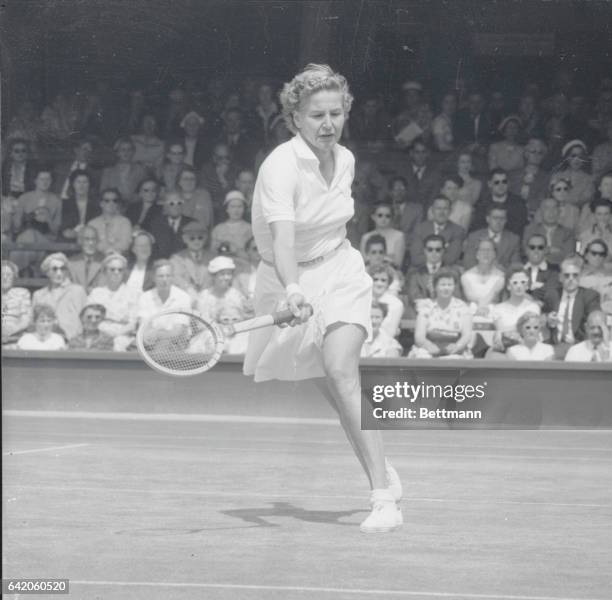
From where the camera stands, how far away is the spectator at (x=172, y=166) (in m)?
10.9

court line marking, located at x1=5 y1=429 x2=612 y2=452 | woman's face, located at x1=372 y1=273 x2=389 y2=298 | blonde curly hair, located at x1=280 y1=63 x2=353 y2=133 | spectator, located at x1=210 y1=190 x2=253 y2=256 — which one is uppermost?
blonde curly hair, located at x1=280 y1=63 x2=353 y2=133

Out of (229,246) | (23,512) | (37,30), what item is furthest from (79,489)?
(229,246)

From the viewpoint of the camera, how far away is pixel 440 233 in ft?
33.4

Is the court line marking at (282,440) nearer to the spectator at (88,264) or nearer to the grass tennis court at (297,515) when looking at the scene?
the grass tennis court at (297,515)

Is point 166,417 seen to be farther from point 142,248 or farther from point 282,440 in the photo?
point 282,440

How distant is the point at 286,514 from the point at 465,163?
5950 mm

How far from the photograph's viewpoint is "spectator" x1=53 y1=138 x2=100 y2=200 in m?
10.9

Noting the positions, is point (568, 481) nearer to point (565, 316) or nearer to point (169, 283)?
point (565, 316)

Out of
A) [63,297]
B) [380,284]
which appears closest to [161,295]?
[63,297]

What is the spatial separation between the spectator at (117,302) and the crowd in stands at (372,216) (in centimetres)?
1

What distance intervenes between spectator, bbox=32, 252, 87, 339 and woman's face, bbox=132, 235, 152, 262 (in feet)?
1.56

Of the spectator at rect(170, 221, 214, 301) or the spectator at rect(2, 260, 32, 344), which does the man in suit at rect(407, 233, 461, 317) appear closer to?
the spectator at rect(170, 221, 214, 301)

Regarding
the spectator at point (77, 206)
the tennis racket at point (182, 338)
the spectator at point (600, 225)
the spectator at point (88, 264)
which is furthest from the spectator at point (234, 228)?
the tennis racket at point (182, 338)

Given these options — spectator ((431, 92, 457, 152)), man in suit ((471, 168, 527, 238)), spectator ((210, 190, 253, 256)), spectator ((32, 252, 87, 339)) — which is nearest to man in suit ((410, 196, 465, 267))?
man in suit ((471, 168, 527, 238))
